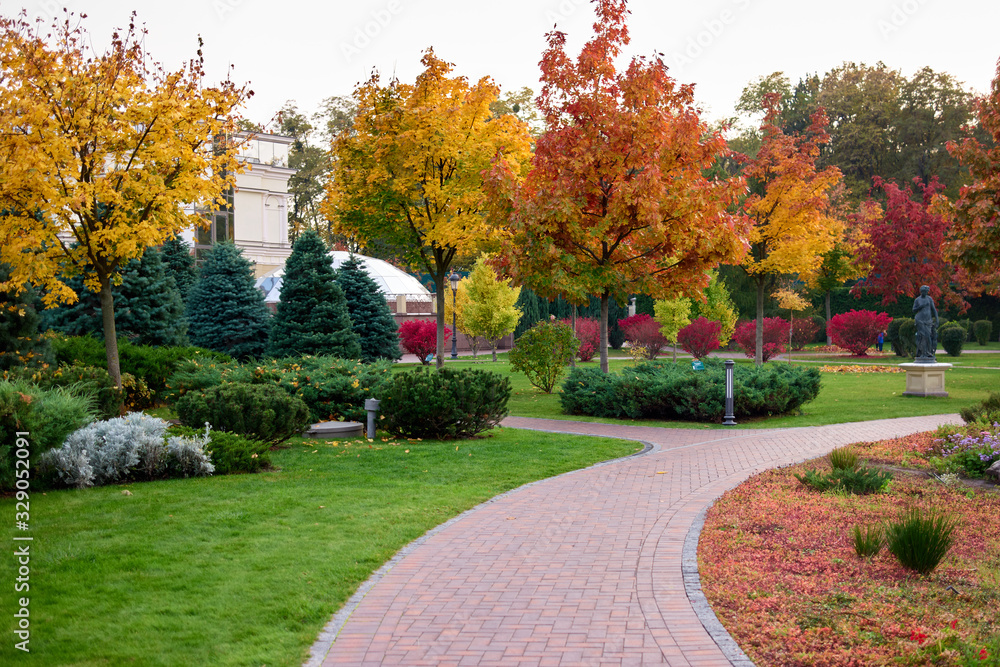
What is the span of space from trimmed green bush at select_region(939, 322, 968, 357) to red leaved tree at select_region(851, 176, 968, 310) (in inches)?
86.8

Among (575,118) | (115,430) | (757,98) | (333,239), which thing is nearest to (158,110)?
(115,430)

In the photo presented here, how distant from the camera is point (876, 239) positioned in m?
35.4

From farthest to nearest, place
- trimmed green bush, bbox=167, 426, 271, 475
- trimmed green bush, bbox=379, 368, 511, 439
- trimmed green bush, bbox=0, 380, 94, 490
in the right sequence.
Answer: trimmed green bush, bbox=379, 368, 511, 439 → trimmed green bush, bbox=167, 426, 271, 475 → trimmed green bush, bbox=0, 380, 94, 490

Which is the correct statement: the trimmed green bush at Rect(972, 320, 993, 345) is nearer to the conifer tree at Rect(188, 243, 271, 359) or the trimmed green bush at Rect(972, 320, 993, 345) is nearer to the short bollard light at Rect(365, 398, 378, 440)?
the conifer tree at Rect(188, 243, 271, 359)

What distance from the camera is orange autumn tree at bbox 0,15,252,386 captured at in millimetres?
11398

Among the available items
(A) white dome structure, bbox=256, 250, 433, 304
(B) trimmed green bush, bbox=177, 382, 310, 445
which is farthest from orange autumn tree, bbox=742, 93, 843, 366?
(A) white dome structure, bbox=256, 250, 433, 304

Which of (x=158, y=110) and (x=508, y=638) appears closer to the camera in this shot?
(x=508, y=638)

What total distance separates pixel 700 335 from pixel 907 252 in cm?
1152

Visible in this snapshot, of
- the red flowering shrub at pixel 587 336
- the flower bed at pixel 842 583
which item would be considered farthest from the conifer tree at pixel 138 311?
the flower bed at pixel 842 583

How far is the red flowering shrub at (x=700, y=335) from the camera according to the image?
2923 cm

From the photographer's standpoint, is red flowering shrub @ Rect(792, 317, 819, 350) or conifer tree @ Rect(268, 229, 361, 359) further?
red flowering shrub @ Rect(792, 317, 819, 350)

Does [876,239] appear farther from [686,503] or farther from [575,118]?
[686,503]

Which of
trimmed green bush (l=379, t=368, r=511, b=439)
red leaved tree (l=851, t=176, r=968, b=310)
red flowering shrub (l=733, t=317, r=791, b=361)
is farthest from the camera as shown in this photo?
red leaved tree (l=851, t=176, r=968, b=310)

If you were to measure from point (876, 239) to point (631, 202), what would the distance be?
78.9ft
